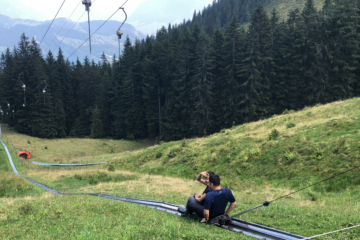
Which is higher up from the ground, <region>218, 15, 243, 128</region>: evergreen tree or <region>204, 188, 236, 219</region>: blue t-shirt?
<region>218, 15, 243, 128</region>: evergreen tree

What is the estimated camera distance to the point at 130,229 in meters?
5.63

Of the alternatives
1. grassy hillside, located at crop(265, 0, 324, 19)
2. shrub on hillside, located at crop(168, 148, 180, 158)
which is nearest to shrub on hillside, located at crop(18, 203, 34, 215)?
shrub on hillside, located at crop(168, 148, 180, 158)

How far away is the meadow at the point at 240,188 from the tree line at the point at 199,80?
24809 millimetres

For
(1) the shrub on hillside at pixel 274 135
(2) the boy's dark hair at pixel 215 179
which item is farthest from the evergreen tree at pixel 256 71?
(2) the boy's dark hair at pixel 215 179

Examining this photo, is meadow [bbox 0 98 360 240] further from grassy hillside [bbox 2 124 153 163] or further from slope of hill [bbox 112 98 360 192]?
grassy hillside [bbox 2 124 153 163]

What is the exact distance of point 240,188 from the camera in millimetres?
13008

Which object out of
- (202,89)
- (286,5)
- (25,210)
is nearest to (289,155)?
(25,210)

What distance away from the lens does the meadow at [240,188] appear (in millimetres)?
5922

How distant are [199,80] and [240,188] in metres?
39.4

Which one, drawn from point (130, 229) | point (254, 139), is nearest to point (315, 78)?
point (254, 139)

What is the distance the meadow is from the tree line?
2481 cm

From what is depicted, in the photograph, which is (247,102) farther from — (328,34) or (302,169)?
(302,169)

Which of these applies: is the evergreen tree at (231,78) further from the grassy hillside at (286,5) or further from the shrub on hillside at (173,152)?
the grassy hillside at (286,5)

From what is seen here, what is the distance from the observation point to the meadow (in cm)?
592
